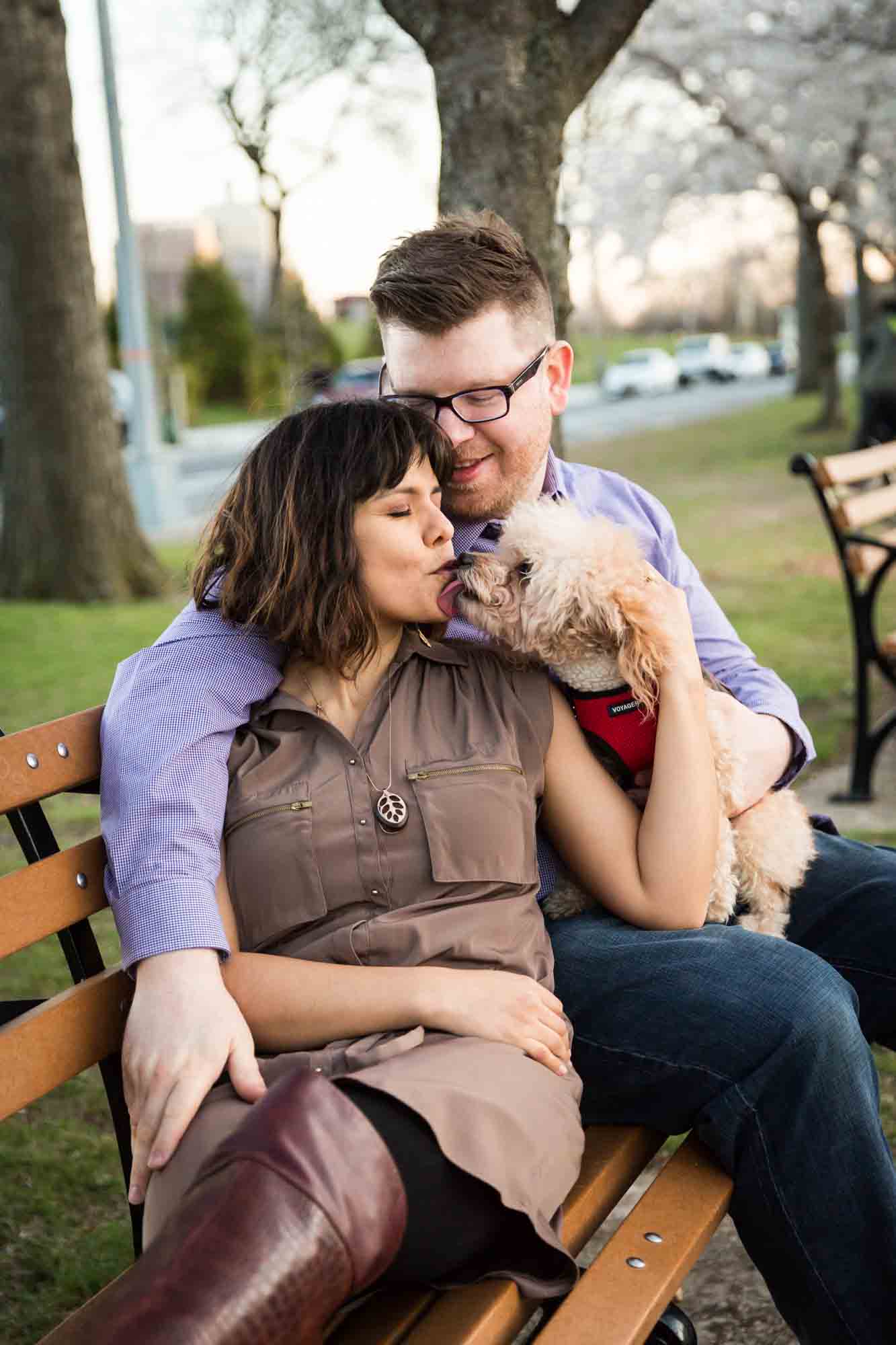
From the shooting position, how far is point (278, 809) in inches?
83.0

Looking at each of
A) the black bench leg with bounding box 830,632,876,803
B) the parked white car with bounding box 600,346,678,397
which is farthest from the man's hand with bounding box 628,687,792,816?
the parked white car with bounding box 600,346,678,397

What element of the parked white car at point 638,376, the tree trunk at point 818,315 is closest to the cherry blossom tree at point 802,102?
the tree trunk at point 818,315

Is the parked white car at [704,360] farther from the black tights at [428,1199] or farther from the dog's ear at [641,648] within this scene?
the black tights at [428,1199]

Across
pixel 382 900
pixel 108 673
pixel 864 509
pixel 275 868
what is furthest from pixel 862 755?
pixel 108 673

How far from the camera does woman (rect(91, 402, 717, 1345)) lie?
1.55 m

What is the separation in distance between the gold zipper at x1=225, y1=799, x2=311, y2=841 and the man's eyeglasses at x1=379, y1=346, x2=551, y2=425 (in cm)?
97

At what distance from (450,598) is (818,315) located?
2313 cm

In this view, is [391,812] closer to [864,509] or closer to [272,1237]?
[272,1237]

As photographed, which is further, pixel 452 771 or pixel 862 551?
pixel 862 551

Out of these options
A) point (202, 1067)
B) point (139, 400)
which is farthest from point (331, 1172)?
point (139, 400)

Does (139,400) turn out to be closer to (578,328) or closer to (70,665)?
(70,665)

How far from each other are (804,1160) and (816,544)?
10592mm

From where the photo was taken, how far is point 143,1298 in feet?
4.84

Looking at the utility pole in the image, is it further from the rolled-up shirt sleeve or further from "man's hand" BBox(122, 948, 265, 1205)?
"man's hand" BBox(122, 948, 265, 1205)
